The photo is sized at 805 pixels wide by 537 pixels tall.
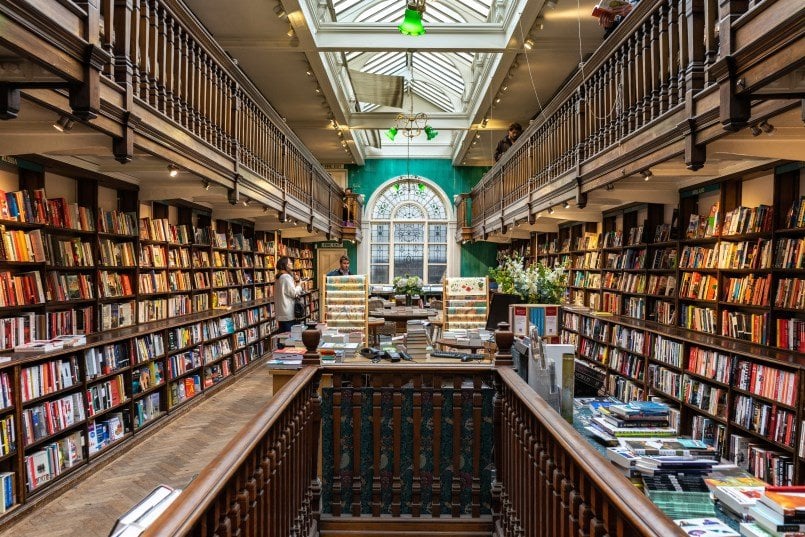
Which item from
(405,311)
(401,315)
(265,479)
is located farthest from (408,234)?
(265,479)

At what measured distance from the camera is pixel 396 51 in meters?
8.95

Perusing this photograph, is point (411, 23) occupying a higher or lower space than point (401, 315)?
Answer: higher

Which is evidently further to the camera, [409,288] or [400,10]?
[400,10]

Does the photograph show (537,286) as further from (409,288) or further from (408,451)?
(409,288)

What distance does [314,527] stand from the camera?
10.7 ft

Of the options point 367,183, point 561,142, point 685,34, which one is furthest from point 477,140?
point 685,34

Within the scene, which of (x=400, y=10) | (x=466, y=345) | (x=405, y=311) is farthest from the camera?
(x=400, y=10)

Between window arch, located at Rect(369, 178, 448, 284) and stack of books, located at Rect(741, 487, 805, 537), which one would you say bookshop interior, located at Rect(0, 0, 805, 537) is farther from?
window arch, located at Rect(369, 178, 448, 284)

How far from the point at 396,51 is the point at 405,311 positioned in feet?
13.9

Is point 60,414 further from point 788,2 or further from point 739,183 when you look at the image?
point 739,183

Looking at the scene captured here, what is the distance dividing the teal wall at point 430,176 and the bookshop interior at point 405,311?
28.3 feet

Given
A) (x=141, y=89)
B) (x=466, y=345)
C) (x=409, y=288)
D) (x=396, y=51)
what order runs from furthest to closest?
(x=409, y=288) → (x=396, y=51) → (x=466, y=345) → (x=141, y=89)

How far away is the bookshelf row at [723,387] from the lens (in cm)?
407

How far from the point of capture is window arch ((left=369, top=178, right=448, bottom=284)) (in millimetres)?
19078
